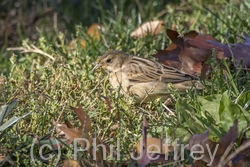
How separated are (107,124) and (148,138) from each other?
55 cm

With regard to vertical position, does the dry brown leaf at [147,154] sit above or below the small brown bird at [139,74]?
below

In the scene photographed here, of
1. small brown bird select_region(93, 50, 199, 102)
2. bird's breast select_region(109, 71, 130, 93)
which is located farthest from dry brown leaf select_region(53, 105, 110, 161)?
bird's breast select_region(109, 71, 130, 93)

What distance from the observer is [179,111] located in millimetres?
3689

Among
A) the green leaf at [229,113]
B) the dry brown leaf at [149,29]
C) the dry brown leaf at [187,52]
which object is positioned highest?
the dry brown leaf at [149,29]

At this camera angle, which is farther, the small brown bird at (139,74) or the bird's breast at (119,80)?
the bird's breast at (119,80)

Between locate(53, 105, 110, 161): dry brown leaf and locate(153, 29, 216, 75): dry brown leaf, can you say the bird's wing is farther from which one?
locate(53, 105, 110, 161): dry brown leaf

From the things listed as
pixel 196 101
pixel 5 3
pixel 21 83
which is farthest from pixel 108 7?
pixel 196 101

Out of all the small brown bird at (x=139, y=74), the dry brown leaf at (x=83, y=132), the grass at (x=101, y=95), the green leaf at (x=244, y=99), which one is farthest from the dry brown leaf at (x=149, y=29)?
the dry brown leaf at (x=83, y=132)

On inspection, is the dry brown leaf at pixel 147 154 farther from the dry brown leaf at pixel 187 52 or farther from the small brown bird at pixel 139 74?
the dry brown leaf at pixel 187 52

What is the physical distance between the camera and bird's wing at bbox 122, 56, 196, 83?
16.9ft

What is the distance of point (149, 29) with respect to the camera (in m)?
6.57

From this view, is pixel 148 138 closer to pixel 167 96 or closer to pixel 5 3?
pixel 167 96

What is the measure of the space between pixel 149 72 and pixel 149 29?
1.17 m

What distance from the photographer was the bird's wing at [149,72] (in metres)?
5.15
